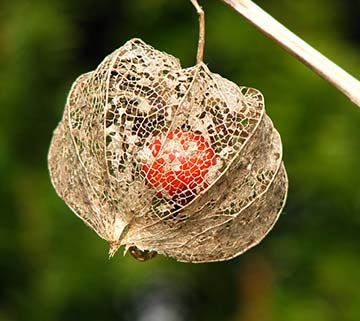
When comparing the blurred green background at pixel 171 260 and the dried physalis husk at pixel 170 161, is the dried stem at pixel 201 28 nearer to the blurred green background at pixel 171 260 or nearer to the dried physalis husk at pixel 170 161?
the dried physalis husk at pixel 170 161

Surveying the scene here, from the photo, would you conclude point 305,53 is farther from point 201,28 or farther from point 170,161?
point 170,161

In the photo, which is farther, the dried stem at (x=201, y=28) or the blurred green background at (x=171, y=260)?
the blurred green background at (x=171, y=260)

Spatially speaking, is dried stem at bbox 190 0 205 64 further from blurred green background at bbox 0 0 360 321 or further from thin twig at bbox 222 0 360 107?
blurred green background at bbox 0 0 360 321

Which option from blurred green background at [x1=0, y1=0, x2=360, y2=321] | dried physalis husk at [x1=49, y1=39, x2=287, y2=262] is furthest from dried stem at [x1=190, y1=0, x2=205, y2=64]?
blurred green background at [x1=0, y1=0, x2=360, y2=321]

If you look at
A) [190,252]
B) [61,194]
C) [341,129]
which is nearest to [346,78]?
[190,252]

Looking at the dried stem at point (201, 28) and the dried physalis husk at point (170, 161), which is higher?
the dried stem at point (201, 28)

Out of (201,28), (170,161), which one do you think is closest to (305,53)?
(201,28)

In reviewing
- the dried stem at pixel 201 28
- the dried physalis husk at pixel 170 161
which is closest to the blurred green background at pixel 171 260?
the dried physalis husk at pixel 170 161
